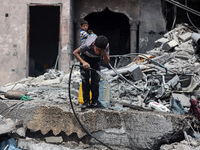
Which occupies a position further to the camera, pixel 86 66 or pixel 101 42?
pixel 86 66

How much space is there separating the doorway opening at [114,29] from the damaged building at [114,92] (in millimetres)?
3953

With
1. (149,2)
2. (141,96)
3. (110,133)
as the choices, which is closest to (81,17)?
(149,2)

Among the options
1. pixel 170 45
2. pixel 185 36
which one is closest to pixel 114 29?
pixel 185 36

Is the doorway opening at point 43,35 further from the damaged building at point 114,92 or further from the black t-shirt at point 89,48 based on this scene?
the black t-shirt at point 89,48

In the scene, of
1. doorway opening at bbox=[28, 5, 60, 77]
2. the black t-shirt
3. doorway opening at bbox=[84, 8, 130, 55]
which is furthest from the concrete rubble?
doorway opening at bbox=[84, 8, 130, 55]

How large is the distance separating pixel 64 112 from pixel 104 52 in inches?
53.3

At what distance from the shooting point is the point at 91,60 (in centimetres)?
388

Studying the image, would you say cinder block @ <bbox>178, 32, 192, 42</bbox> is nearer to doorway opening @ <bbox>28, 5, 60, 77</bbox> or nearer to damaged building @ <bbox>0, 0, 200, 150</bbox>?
damaged building @ <bbox>0, 0, 200, 150</bbox>

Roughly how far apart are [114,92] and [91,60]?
2332mm

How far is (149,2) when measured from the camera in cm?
1059

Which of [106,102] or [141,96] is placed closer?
[106,102]

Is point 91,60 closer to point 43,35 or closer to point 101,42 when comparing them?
point 101,42

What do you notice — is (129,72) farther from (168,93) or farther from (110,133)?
(110,133)

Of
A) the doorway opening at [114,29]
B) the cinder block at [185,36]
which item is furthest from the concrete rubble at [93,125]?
the doorway opening at [114,29]
